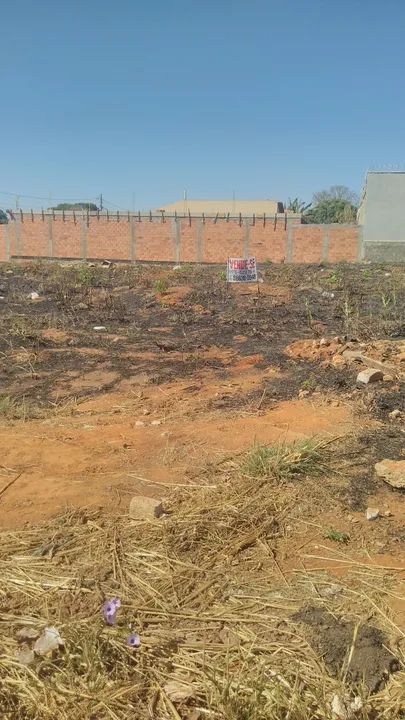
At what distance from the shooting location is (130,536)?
319 centimetres

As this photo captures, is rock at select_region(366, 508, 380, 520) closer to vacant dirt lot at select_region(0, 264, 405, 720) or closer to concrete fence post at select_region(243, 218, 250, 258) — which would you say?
vacant dirt lot at select_region(0, 264, 405, 720)

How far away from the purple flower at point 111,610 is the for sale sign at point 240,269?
11.8 m

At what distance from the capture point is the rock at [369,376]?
5.99 metres

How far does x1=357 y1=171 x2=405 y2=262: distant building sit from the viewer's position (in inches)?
1037

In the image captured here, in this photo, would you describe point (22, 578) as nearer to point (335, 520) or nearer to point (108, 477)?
point (108, 477)

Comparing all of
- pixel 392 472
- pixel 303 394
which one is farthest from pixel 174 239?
pixel 392 472

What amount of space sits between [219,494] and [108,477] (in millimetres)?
909

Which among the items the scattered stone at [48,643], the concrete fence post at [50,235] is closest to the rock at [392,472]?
the scattered stone at [48,643]

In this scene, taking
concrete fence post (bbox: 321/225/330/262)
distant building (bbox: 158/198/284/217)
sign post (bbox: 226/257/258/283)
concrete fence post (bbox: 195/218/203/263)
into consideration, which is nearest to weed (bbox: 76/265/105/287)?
sign post (bbox: 226/257/258/283)

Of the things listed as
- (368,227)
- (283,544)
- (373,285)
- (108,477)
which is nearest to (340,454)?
(283,544)

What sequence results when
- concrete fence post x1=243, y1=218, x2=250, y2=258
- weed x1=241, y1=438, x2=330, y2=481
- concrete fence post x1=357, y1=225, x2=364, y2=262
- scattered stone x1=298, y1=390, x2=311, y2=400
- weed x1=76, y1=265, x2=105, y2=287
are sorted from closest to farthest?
1. weed x1=241, y1=438, x2=330, y2=481
2. scattered stone x1=298, y1=390, x2=311, y2=400
3. weed x1=76, y1=265, x2=105, y2=287
4. concrete fence post x1=357, y1=225, x2=364, y2=262
5. concrete fence post x1=243, y1=218, x2=250, y2=258

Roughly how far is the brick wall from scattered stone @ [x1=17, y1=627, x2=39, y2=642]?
26.8m

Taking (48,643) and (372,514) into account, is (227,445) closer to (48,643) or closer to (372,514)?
(372,514)

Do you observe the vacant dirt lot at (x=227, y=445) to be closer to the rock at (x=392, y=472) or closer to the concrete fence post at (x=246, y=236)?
the rock at (x=392, y=472)
